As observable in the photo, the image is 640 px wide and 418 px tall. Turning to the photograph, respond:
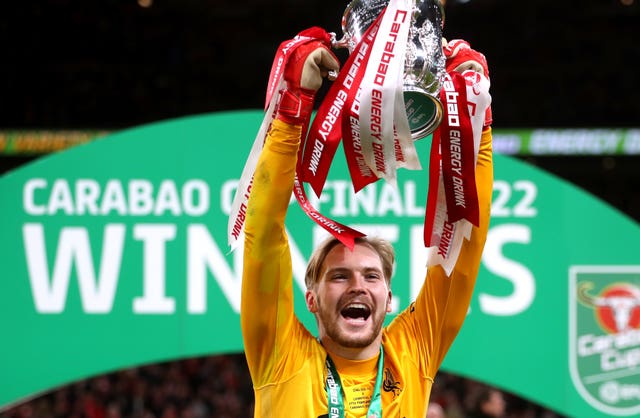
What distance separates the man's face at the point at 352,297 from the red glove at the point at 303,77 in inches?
19.2

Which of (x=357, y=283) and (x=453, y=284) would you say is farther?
(x=453, y=284)

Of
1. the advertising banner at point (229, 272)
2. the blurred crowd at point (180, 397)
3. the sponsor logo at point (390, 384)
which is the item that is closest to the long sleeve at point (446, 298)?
the sponsor logo at point (390, 384)

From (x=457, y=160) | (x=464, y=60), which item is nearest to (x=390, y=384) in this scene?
(x=457, y=160)

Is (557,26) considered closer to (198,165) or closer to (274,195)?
(198,165)

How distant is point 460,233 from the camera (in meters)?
3.01

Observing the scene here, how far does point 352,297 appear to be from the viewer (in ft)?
9.46

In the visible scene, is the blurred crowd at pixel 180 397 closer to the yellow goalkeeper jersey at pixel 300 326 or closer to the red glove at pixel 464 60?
the yellow goalkeeper jersey at pixel 300 326

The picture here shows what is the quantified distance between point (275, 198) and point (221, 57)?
51.8ft

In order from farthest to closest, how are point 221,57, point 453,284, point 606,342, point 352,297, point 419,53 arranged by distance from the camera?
point 221,57
point 606,342
point 453,284
point 352,297
point 419,53

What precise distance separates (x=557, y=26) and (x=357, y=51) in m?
16.4

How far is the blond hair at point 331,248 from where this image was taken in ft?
9.84

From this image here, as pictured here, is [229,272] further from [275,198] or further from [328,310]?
[275,198]

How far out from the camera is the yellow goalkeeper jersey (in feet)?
8.71

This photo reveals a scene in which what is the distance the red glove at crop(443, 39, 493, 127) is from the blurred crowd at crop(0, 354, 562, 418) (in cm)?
1026
